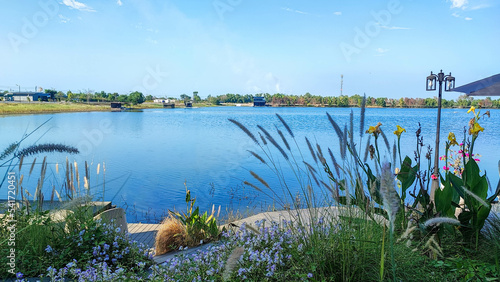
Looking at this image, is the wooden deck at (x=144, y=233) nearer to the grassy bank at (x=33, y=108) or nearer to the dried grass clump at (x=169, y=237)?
the dried grass clump at (x=169, y=237)

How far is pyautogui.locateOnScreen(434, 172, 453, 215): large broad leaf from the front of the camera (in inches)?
98.9

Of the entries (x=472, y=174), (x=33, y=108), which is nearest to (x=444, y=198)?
(x=472, y=174)

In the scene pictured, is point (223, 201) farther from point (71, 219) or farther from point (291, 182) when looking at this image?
point (71, 219)

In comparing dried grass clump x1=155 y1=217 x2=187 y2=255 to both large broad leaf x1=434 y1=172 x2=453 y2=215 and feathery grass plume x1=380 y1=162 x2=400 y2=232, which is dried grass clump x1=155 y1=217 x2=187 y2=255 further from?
feathery grass plume x1=380 y1=162 x2=400 y2=232

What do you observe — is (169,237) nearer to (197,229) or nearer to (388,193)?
(197,229)

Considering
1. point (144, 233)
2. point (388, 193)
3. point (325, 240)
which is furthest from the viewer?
point (144, 233)

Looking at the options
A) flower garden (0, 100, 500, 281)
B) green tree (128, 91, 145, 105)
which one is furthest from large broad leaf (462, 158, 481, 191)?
green tree (128, 91, 145, 105)

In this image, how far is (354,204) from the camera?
95.0 inches

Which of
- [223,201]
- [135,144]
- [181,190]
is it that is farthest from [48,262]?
[135,144]

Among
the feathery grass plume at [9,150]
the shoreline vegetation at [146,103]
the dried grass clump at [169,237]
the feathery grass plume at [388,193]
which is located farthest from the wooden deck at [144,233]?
the shoreline vegetation at [146,103]

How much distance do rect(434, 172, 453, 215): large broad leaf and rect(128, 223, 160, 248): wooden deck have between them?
327 centimetres

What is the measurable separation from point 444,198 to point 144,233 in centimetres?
375

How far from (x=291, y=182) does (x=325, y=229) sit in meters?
8.12

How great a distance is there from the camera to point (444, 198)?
252 cm
